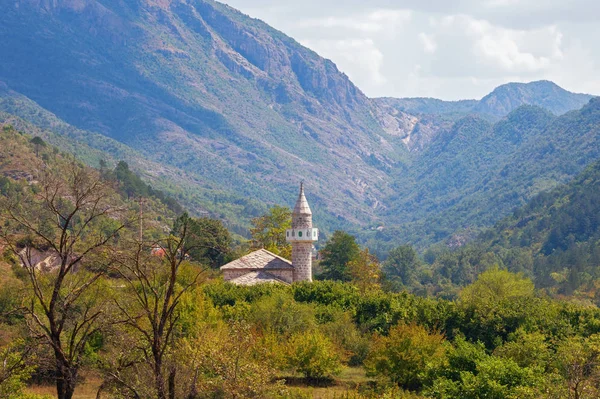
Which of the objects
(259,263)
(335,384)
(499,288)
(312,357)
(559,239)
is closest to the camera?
(312,357)

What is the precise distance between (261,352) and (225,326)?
6458mm

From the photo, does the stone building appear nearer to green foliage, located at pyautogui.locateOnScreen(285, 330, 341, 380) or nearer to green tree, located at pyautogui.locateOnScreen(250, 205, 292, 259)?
green foliage, located at pyautogui.locateOnScreen(285, 330, 341, 380)

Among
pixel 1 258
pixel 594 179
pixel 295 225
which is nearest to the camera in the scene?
pixel 295 225

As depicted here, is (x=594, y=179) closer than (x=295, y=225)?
No

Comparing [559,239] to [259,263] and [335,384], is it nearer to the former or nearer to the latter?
[259,263]

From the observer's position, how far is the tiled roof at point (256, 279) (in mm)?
63625

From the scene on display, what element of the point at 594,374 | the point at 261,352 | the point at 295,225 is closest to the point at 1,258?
the point at 295,225

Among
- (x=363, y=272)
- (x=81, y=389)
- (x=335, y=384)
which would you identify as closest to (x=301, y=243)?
(x=363, y=272)

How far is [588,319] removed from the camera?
5444 cm

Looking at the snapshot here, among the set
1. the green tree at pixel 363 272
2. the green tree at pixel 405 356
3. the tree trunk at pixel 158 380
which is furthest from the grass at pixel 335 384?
the green tree at pixel 363 272

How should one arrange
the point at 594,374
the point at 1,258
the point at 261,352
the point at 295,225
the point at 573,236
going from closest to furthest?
the point at 594,374 < the point at 261,352 < the point at 295,225 < the point at 1,258 < the point at 573,236

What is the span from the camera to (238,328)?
3528 cm

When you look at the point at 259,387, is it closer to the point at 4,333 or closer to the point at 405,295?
the point at 4,333

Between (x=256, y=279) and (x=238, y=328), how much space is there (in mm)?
28920
